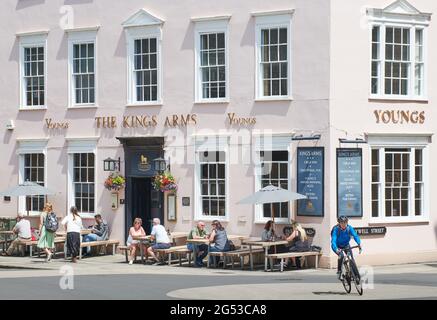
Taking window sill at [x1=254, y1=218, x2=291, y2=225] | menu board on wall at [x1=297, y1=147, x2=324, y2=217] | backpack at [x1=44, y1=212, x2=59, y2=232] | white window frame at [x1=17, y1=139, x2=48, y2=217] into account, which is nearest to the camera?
menu board on wall at [x1=297, y1=147, x2=324, y2=217]

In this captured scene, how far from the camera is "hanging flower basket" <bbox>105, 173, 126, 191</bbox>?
1342 inches

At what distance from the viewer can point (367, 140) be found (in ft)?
101

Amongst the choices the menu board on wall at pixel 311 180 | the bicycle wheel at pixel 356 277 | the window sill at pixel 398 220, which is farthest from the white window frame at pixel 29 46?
the bicycle wheel at pixel 356 277

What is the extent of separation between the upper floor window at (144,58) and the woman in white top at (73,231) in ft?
13.2

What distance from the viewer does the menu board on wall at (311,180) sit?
3022cm

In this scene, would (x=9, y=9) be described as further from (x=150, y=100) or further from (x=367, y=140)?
(x=367, y=140)

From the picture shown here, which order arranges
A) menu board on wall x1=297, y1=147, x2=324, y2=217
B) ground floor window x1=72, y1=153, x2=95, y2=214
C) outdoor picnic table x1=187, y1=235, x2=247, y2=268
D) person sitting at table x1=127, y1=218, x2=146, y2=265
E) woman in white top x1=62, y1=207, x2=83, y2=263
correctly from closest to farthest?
menu board on wall x1=297, y1=147, x2=324, y2=217 < outdoor picnic table x1=187, y1=235, x2=247, y2=268 < person sitting at table x1=127, y1=218, x2=146, y2=265 < woman in white top x1=62, y1=207, x2=83, y2=263 < ground floor window x1=72, y1=153, x2=95, y2=214

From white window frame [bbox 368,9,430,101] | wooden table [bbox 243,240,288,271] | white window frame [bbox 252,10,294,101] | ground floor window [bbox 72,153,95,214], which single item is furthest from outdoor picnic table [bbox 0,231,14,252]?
white window frame [bbox 368,9,430,101]

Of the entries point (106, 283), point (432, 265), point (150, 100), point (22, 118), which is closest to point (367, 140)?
point (432, 265)

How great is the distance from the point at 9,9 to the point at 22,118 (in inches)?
147

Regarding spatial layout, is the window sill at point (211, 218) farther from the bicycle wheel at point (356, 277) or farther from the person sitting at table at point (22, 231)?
the bicycle wheel at point (356, 277)

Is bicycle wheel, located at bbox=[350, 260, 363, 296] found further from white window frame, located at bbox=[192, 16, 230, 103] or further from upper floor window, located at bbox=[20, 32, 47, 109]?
upper floor window, located at bbox=[20, 32, 47, 109]

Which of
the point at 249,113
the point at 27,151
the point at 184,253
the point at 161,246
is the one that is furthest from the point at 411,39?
the point at 27,151

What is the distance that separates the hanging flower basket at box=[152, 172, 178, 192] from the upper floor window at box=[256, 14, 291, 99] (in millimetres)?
3771
